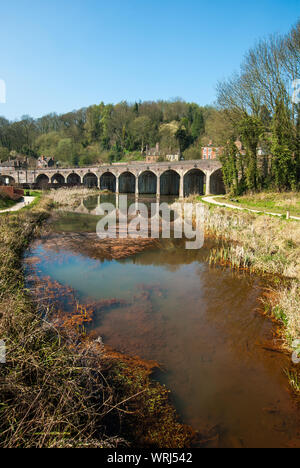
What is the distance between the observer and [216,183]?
114ft

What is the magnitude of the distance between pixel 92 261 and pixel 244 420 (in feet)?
27.9

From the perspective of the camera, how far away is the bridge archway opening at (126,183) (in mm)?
50281

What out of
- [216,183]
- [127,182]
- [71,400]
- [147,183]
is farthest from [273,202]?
[127,182]

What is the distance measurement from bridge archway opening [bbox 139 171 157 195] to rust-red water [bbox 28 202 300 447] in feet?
124

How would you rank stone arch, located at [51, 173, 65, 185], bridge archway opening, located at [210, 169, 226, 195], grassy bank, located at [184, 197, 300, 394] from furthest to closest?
stone arch, located at [51, 173, 65, 185] → bridge archway opening, located at [210, 169, 226, 195] → grassy bank, located at [184, 197, 300, 394]

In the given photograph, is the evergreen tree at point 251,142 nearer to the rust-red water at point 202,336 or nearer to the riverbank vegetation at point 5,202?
the rust-red water at point 202,336

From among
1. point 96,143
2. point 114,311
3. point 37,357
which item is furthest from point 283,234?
point 96,143

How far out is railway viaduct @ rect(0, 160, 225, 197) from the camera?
3509 cm

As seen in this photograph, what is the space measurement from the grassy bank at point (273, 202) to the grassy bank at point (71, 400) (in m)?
13.6

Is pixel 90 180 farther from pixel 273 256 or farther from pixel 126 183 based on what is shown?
Result: pixel 273 256

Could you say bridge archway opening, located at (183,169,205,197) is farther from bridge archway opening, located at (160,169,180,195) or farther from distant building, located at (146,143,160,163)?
distant building, located at (146,143,160,163)

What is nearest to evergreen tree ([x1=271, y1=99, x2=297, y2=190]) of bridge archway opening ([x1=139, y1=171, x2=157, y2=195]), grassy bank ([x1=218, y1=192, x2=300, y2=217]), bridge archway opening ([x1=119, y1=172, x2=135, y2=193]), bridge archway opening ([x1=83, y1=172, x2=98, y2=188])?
grassy bank ([x1=218, y1=192, x2=300, y2=217])

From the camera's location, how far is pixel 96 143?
80062 mm
